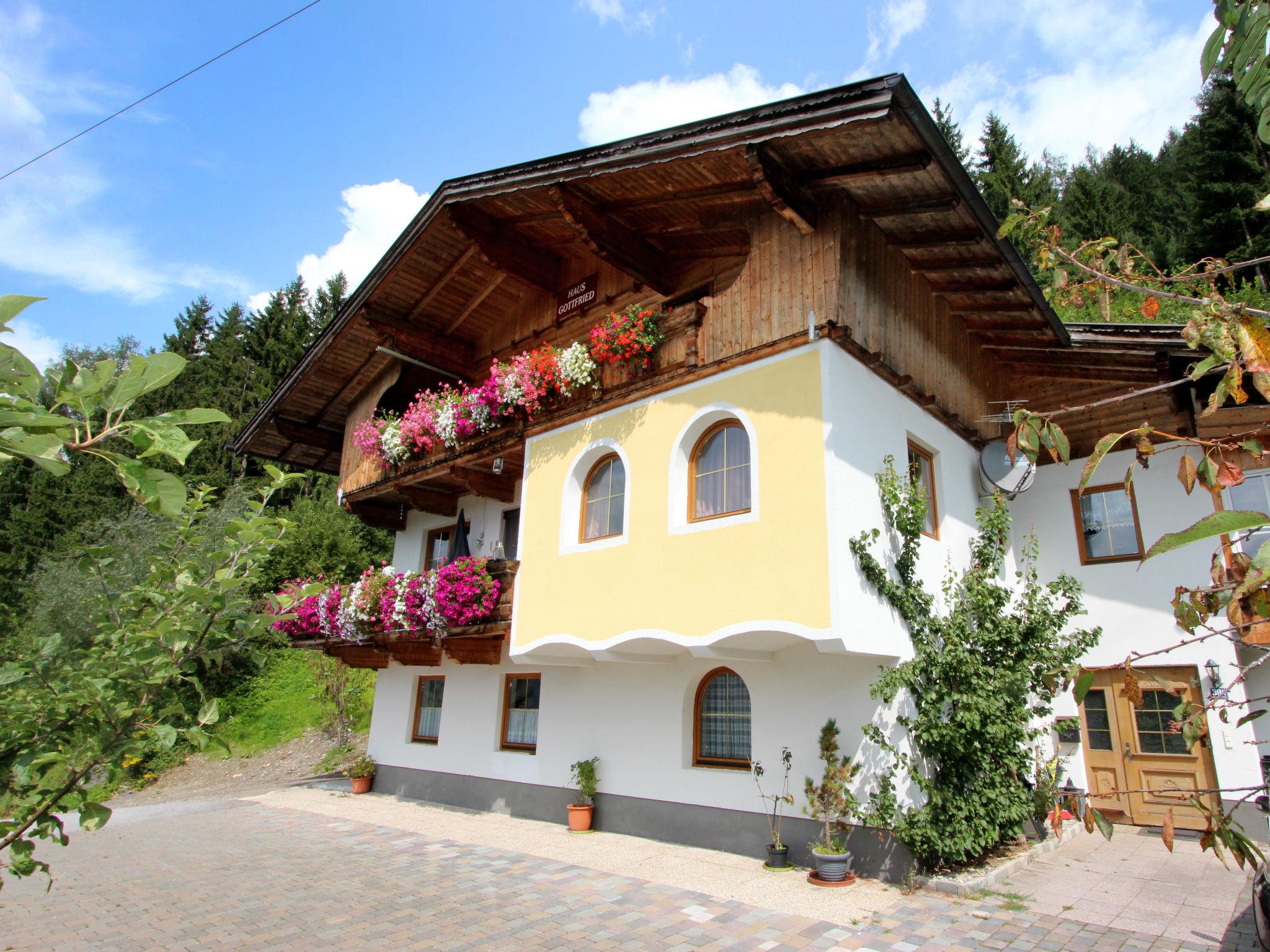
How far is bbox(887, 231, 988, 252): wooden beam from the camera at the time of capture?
9180mm

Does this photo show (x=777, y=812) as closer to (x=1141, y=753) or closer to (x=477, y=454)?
(x=1141, y=753)

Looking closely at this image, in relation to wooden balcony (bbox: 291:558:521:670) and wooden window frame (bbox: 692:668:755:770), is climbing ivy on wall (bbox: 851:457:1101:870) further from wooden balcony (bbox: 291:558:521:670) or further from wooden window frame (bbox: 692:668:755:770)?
wooden balcony (bbox: 291:558:521:670)

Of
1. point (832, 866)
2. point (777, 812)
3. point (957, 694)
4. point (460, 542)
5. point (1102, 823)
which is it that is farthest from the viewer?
point (460, 542)

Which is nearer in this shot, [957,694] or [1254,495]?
[957,694]

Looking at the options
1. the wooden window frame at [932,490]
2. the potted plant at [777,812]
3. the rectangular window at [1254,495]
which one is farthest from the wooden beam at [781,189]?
the rectangular window at [1254,495]

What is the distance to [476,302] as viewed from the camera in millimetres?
13805

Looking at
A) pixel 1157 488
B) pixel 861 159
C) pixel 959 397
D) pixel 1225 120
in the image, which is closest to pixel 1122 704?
pixel 1157 488

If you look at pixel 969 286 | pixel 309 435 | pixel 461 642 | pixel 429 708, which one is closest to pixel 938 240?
pixel 969 286

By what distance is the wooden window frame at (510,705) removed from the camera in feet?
39.9

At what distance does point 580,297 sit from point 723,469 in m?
4.46

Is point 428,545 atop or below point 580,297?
below

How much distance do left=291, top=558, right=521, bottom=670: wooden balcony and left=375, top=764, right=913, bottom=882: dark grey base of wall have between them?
6.53 ft

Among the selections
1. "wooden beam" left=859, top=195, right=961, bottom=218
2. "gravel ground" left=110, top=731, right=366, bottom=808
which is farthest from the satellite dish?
"gravel ground" left=110, top=731, right=366, bottom=808

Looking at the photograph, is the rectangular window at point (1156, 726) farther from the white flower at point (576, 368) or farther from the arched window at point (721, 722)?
the white flower at point (576, 368)
